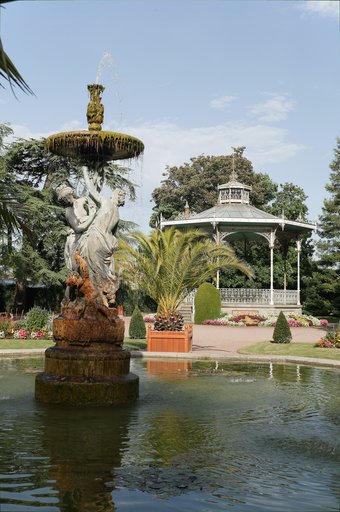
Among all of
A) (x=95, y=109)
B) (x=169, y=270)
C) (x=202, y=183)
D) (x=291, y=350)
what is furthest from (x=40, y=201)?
(x=202, y=183)

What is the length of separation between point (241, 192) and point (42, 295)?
1489cm

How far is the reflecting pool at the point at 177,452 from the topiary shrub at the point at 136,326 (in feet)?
34.1

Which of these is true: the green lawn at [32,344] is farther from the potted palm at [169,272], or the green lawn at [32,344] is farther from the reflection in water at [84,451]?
the reflection in water at [84,451]

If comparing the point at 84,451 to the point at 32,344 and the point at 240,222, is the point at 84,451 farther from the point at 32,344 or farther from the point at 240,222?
the point at 240,222

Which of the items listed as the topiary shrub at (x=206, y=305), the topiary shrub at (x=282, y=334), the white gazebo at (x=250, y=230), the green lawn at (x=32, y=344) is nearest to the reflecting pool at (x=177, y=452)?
the green lawn at (x=32, y=344)

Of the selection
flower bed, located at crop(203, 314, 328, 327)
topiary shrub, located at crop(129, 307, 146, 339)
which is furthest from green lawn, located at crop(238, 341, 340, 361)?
flower bed, located at crop(203, 314, 328, 327)

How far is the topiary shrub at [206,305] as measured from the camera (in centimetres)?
3136

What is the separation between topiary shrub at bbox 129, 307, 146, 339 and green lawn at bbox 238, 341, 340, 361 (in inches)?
160

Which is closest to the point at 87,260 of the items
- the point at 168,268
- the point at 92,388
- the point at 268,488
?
the point at 92,388

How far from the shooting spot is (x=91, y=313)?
869cm

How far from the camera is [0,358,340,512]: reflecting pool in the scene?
170 inches

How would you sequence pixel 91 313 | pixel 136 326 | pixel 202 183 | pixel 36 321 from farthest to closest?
pixel 202 183
pixel 136 326
pixel 36 321
pixel 91 313

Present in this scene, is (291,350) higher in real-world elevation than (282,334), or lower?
lower

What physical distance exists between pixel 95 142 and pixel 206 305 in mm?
22263
